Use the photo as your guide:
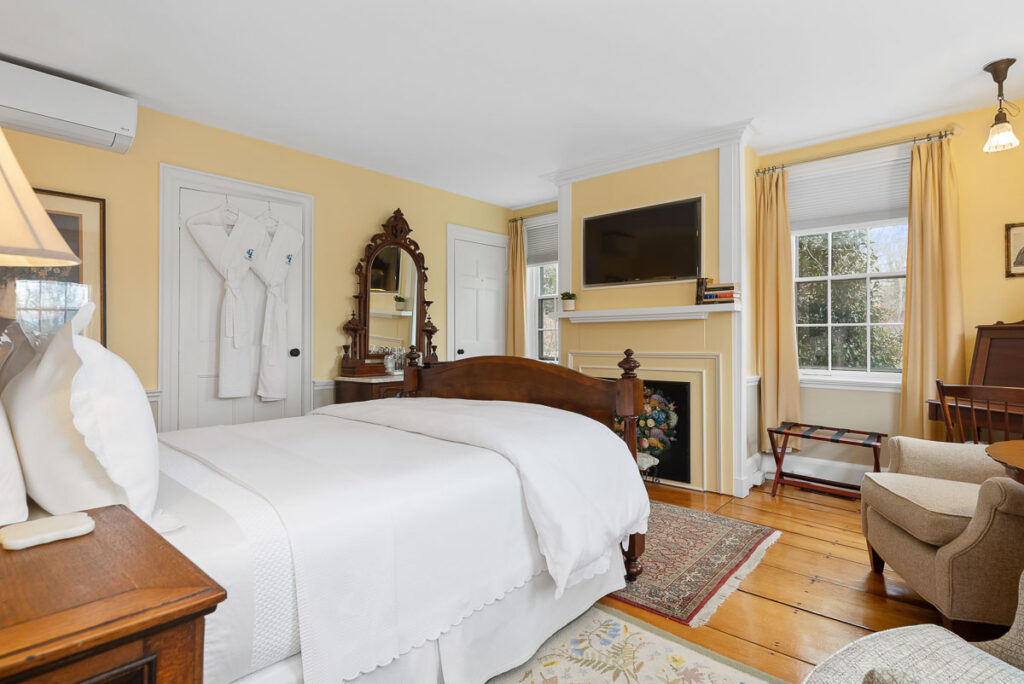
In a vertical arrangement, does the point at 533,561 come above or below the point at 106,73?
below

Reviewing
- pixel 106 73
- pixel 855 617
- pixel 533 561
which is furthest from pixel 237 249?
pixel 855 617

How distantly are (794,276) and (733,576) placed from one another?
252 cm

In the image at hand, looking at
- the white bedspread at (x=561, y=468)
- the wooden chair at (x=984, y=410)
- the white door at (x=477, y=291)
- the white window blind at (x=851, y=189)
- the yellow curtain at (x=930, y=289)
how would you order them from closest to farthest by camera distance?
1. the white bedspread at (x=561, y=468)
2. the wooden chair at (x=984, y=410)
3. the yellow curtain at (x=930, y=289)
4. the white window blind at (x=851, y=189)
5. the white door at (x=477, y=291)

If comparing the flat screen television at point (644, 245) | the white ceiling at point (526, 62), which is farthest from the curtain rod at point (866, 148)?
the flat screen television at point (644, 245)

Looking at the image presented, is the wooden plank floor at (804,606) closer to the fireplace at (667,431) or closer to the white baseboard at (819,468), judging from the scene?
the white baseboard at (819,468)

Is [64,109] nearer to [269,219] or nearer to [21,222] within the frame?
[269,219]

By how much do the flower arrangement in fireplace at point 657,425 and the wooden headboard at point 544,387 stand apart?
1.64m

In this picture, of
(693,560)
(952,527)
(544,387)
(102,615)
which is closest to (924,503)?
(952,527)

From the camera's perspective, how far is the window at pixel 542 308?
5.59m

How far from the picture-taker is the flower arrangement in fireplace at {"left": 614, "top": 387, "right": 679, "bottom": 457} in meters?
3.86

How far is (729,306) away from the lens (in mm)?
3514

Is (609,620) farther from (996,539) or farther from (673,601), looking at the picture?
(996,539)

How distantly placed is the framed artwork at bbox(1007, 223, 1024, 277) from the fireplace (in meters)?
1.99

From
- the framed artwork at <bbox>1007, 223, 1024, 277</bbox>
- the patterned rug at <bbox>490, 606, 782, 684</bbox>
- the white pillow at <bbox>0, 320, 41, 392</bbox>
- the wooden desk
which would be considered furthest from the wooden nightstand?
the framed artwork at <bbox>1007, 223, 1024, 277</bbox>
